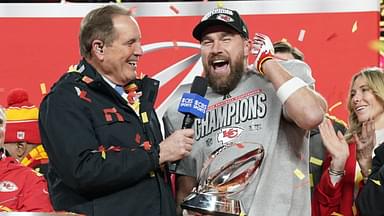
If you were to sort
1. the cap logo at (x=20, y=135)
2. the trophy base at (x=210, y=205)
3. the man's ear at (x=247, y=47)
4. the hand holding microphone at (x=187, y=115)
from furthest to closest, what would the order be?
the cap logo at (x=20, y=135)
the man's ear at (x=247, y=47)
the hand holding microphone at (x=187, y=115)
the trophy base at (x=210, y=205)

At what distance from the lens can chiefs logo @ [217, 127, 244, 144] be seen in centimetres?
323

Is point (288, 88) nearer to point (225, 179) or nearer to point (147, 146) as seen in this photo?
point (225, 179)

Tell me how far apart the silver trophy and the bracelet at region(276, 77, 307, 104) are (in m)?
0.20

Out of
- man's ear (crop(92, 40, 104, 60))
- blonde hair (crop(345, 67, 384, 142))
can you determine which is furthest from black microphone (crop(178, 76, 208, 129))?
blonde hair (crop(345, 67, 384, 142))

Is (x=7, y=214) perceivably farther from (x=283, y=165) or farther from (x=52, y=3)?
(x=52, y=3)

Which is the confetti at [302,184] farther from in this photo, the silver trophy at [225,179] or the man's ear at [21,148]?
the man's ear at [21,148]

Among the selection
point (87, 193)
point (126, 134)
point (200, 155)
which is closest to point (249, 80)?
point (200, 155)

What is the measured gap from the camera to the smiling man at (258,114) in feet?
10.3

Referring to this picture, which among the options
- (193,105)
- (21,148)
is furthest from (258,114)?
(21,148)

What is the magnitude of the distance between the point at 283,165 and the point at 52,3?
7.63ft

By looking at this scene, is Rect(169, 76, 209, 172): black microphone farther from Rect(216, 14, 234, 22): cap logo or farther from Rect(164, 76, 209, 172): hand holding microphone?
Rect(216, 14, 234, 22): cap logo

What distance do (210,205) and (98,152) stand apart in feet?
1.42

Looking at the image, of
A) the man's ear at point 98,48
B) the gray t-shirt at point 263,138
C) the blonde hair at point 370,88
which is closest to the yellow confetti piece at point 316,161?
the blonde hair at point 370,88

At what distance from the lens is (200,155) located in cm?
333
